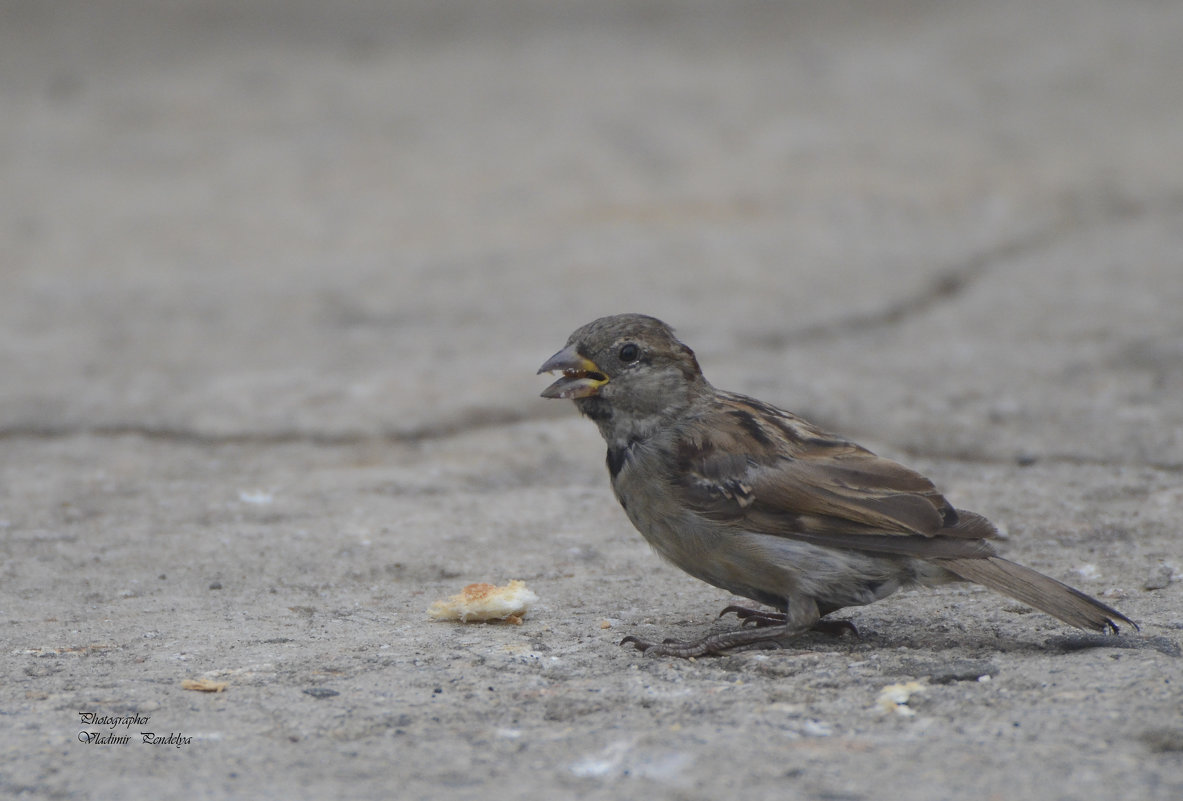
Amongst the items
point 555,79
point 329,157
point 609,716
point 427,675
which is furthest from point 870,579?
point 555,79

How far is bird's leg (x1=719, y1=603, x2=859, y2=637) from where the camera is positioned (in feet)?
12.1

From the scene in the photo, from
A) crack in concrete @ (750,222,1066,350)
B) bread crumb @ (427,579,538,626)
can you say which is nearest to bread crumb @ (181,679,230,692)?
bread crumb @ (427,579,538,626)

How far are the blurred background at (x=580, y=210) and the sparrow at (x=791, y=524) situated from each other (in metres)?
2.26

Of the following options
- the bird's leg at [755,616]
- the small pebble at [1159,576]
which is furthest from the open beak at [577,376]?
the small pebble at [1159,576]

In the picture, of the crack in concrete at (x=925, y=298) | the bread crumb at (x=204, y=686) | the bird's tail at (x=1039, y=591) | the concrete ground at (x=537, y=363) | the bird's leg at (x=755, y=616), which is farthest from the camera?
the crack in concrete at (x=925, y=298)

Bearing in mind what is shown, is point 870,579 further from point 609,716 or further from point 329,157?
point 329,157

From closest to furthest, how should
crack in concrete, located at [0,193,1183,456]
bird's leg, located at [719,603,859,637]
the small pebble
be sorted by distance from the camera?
bird's leg, located at [719,603,859,637] → the small pebble → crack in concrete, located at [0,193,1183,456]

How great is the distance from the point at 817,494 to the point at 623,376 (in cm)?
71

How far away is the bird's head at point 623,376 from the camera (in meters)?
3.85

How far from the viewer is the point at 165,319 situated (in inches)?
308

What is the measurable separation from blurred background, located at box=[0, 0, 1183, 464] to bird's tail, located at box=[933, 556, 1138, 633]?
2.31m

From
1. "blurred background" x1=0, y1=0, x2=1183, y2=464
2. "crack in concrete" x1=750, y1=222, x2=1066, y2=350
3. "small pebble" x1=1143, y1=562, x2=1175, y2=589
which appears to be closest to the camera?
"small pebble" x1=1143, y1=562, x2=1175, y2=589

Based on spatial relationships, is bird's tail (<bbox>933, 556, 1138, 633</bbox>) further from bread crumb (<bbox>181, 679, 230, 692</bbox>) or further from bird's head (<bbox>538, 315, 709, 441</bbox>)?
bread crumb (<bbox>181, 679, 230, 692</bbox>)

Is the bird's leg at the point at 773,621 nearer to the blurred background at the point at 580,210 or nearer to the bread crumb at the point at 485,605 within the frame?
the bread crumb at the point at 485,605
